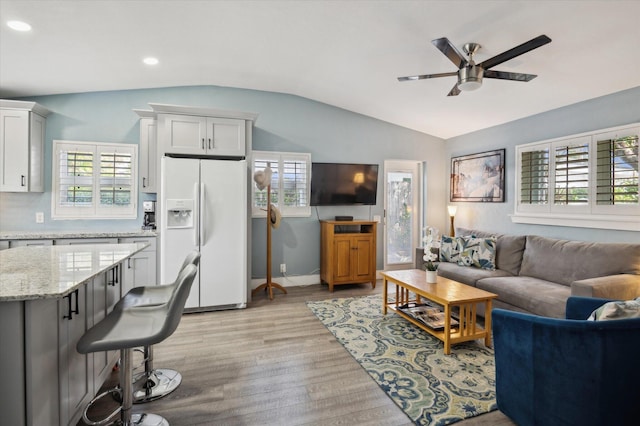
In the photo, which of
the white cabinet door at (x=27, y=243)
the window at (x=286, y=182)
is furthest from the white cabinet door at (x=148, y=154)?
the window at (x=286, y=182)

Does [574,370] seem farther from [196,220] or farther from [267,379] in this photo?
[196,220]

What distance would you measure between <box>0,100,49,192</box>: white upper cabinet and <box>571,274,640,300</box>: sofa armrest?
5700mm

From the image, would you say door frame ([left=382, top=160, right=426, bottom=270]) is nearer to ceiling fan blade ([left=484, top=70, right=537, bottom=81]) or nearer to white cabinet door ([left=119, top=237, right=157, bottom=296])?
ceiling fan blade ([left=484, top=70, right=537, bottom=81])

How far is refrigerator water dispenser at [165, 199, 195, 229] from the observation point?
12.1 feet

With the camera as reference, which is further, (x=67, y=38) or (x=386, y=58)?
(x=386, y=58)

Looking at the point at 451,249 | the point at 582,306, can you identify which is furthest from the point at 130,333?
the point at 451,249

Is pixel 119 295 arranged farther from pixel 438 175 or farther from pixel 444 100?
pixel 438 175

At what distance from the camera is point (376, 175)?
17.0 ft

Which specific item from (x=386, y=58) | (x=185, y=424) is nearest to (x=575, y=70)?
(x=386, y=58)

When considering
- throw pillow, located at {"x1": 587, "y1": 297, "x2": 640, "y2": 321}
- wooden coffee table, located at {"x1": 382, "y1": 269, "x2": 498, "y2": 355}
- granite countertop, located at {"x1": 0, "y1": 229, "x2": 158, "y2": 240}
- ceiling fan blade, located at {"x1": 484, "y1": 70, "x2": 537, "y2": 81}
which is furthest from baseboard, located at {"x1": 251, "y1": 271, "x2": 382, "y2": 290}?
throw pillow, located at {"x1": 587, "y1": 297, "x2": 640, "y2": 321}

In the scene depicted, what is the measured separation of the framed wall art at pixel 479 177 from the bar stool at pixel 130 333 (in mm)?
4397

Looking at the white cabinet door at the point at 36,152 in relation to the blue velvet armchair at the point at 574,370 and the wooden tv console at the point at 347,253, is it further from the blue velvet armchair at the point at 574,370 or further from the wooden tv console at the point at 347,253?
the blue velvet armchair at the point at 574,370

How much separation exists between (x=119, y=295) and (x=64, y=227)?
2.31m

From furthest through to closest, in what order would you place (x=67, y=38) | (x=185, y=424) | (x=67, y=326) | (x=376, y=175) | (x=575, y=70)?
(x=376, y=175), (x=575, y=70), (x=67, y=38), (x=185, y=424), (x=67, y=326)
